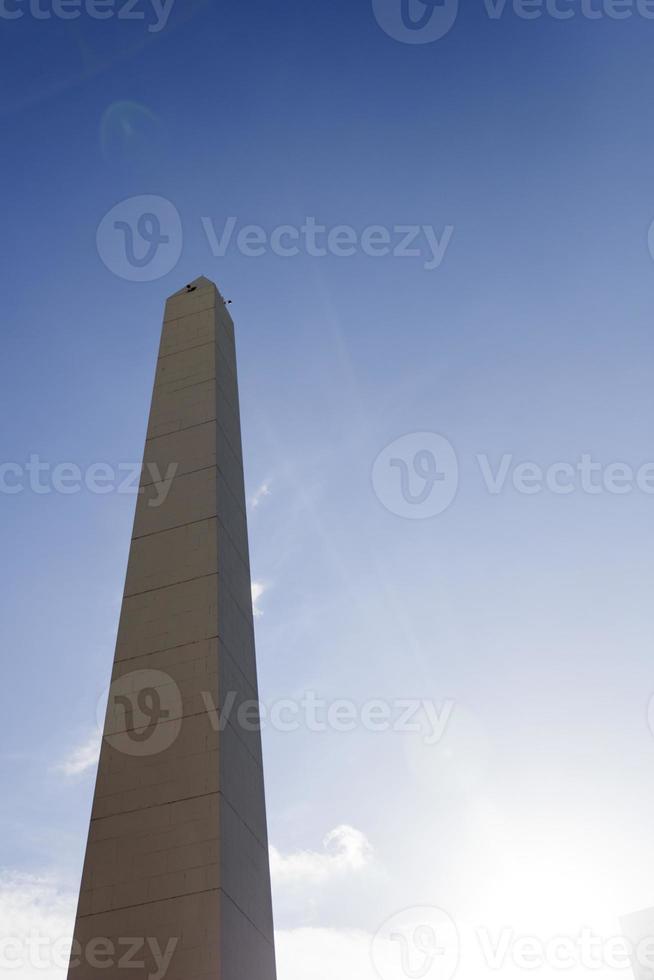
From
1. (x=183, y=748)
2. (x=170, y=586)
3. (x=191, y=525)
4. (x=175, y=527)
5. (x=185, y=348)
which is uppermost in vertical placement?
(x=185, y=348)

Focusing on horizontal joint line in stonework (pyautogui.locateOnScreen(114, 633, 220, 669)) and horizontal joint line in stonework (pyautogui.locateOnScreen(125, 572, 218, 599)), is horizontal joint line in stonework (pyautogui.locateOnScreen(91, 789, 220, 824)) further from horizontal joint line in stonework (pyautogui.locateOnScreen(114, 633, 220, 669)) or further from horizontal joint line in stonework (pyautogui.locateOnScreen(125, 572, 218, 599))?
horizontal joint line in stonework (pyautogui.locateOnScreen(125, 572, 218, 599))

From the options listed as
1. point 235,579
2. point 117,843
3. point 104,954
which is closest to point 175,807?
point 117,843

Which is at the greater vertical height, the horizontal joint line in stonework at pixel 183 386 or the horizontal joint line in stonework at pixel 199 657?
the horizontal joint line in stonework at pixel 183 386

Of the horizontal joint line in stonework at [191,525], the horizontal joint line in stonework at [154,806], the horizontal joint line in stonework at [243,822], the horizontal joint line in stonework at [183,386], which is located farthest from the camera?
the horizontal joint line in stonework at [183,386]

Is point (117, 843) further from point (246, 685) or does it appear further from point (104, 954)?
point (246, 685)

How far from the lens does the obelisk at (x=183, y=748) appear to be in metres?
12.0

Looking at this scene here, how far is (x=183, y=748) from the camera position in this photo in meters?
13.6

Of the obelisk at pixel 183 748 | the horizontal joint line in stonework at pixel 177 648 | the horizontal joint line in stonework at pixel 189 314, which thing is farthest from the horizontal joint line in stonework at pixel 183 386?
the horizontal joint line in stonework at pixel 177 648

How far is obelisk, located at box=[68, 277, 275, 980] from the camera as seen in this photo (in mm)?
12008

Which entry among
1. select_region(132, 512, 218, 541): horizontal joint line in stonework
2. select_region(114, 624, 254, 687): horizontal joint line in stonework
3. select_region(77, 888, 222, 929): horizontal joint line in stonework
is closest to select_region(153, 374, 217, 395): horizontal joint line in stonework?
select_region(132, 512, 218, 541): horizontal joint line in stonework

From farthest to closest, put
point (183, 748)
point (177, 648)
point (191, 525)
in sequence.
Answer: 1. point (191, 525)
2. point (177, 648)
3. point (183, 748)

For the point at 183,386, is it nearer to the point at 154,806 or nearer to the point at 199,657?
the point at 199,657

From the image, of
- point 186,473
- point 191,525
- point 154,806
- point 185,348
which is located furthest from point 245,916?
point 185,348

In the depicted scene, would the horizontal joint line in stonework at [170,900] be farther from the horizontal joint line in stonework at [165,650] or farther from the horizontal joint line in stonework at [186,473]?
the horizontal joint line in stonework at [186,473]
